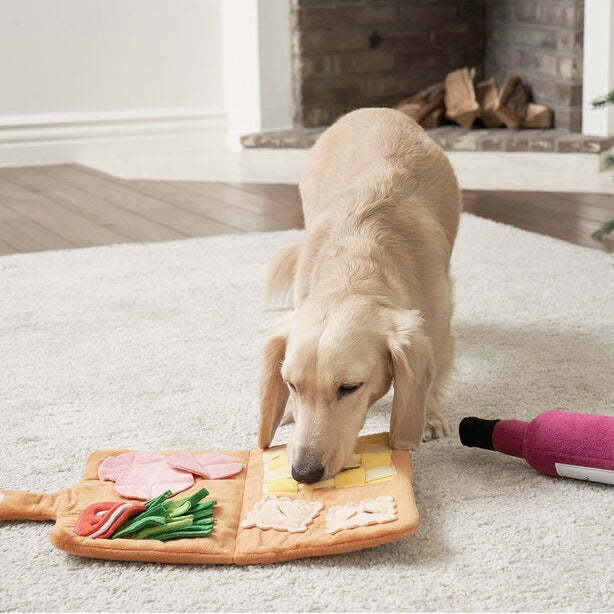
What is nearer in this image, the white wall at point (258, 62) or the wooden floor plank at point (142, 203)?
the wooden floor plank at point (142, 203)

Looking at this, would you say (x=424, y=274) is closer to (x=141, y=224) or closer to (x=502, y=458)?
(x=502, y=458)

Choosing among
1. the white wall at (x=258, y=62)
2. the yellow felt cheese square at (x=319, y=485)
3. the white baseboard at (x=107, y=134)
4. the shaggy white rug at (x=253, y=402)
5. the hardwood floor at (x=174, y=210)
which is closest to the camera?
the shaggy white rug at (x=253, y=402)

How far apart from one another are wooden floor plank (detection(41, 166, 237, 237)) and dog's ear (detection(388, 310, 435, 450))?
81.7 inches

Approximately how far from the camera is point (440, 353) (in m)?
1.93

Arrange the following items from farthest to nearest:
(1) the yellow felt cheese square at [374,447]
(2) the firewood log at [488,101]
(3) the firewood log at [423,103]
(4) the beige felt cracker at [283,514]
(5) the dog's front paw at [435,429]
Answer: (3) the firewood log at [423,103] → (2) the firewood log at [488,101] → (5) the dog's front paw at [435,429] → (1) the yellow felt cheese square at [374,447] → (4) the beige felt cracker at [283,514]

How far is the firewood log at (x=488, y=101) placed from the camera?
4.84 m

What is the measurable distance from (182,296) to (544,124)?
8.58 ft

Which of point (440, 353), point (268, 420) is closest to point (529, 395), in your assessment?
point (440, 353)

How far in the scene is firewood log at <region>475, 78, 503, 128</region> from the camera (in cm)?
484

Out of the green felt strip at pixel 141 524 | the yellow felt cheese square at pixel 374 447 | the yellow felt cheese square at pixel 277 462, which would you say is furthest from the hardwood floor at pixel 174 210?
the green felt strip at pixel 141 524

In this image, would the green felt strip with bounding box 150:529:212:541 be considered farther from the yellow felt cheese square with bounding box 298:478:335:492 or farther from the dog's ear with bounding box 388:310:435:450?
the dog's ear with bounding box 388:310:435:450

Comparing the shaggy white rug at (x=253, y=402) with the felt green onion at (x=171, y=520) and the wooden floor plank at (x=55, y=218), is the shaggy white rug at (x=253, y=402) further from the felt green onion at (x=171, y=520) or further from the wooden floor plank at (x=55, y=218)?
the wooden floor plank at (x=55, y=218)

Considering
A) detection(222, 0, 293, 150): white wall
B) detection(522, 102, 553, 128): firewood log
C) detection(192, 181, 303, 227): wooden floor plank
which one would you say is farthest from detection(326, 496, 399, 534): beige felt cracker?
detection(222, 0, 293, 150): white wall

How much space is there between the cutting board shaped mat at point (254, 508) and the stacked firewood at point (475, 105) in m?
3.40
